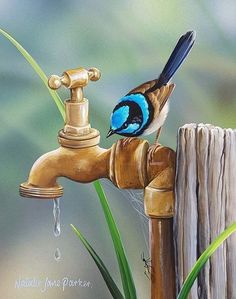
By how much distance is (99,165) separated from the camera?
1306mm

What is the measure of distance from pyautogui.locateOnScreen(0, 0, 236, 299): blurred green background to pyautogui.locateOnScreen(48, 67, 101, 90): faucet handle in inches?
0.8

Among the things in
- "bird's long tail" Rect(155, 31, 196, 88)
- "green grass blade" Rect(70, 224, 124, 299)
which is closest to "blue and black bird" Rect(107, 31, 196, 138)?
"bird's long tail" Rect(155, 31, 196, 88)

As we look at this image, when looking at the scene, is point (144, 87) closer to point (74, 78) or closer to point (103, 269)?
point (74, 78)

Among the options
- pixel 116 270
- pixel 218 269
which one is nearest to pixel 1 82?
pixel 116 270

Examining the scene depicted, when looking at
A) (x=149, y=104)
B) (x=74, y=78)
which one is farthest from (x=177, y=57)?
(x=74, y=78)

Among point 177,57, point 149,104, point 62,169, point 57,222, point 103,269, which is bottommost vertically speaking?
point 103,269

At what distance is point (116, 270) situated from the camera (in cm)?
134

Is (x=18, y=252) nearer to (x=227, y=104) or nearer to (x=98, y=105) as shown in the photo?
(x=98, y=105)

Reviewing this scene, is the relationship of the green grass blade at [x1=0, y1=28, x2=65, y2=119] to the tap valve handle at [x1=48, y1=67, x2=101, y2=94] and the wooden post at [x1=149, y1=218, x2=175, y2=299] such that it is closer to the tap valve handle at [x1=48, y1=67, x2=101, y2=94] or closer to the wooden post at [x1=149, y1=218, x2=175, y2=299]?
the tap valve handle at [x1=48, y1=67, x2=101, y2=94]

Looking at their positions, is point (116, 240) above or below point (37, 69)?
below

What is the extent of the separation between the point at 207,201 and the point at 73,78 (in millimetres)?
396

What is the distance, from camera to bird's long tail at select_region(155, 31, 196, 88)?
4.30ft

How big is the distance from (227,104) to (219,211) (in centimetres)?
24

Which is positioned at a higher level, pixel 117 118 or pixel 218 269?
pixel 117 118
